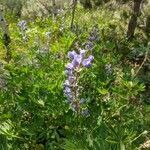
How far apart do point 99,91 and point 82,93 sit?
22cm

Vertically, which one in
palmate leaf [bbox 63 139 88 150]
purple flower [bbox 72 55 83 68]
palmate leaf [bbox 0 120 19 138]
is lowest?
palmate leaf [bbox 0 120 19 138]

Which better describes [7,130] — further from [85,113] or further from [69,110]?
[85,113]

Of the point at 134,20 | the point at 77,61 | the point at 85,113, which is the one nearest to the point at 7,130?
the point at 85,113

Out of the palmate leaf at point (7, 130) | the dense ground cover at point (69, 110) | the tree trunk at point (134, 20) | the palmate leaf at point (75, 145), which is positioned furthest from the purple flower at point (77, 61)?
the tree trunk at point (134, 20)

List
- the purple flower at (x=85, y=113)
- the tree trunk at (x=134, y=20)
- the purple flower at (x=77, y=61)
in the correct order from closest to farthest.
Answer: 1. the purple flower at (x=77, y=61)
2. the purple flower at (x=85, y=113)
3. the tree trunk at (x=134, y=20)

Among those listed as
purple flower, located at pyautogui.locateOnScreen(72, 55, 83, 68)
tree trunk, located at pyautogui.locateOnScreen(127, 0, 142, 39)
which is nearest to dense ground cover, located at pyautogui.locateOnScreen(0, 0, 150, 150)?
purple flower, located at pyautogui.locateOnScreen(72, 55, 83, 68)

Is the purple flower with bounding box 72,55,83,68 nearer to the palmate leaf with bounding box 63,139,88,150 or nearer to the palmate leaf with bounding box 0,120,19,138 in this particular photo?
the palmate leaf with bounding box 63,139,88,150

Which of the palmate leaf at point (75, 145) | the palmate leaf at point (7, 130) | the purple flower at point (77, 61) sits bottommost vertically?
the palmate leaf at point (7, 130)

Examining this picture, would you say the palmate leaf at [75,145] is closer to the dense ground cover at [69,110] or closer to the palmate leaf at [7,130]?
the dense ground cover at [69,110]

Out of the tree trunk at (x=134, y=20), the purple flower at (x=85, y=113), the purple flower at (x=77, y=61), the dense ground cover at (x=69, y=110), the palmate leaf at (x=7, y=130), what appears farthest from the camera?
the tree trunk at (x=134, y=20)

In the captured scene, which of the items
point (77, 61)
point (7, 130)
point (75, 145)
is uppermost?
point (77, 61)

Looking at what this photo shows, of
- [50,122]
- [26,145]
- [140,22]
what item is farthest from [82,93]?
[140,22]

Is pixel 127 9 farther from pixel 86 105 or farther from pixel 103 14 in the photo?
pixel 86 105

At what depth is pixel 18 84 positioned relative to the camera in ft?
13.1
